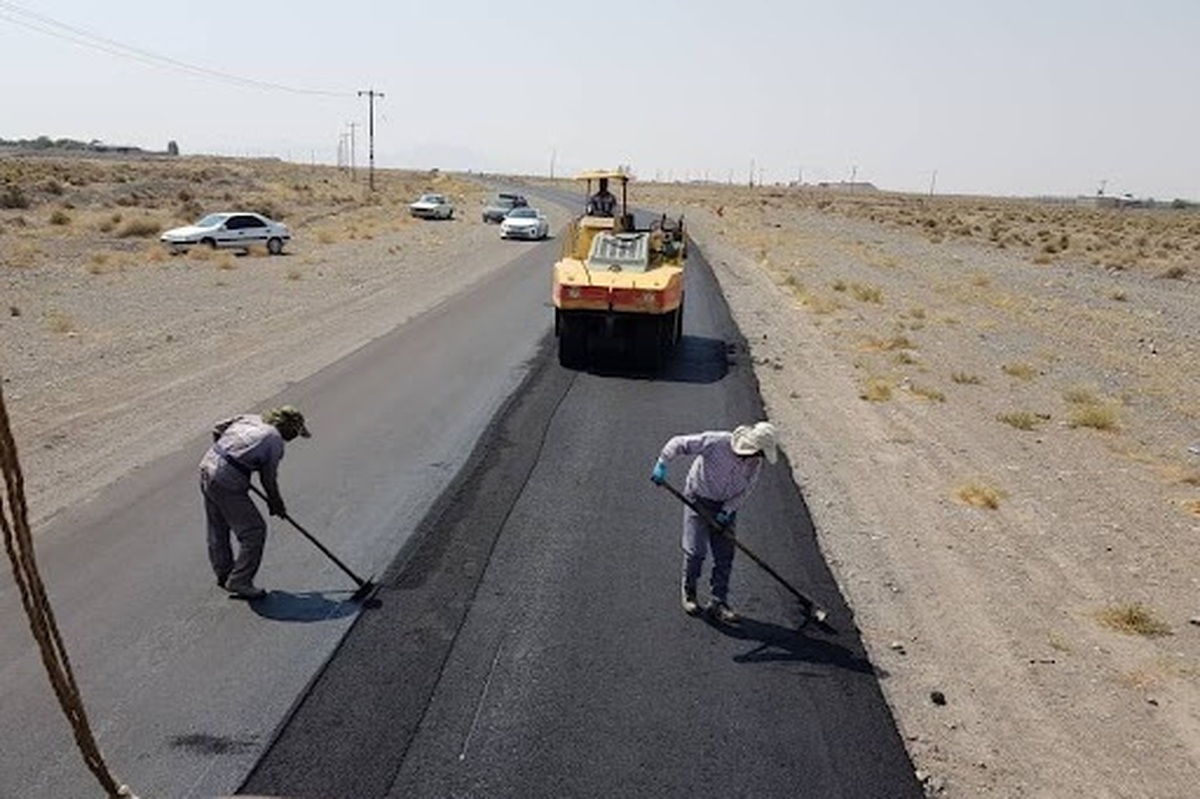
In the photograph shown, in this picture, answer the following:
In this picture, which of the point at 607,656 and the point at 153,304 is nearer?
the point at 607,656

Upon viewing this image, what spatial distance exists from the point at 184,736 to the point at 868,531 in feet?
20.7

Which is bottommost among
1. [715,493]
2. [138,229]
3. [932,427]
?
[138,229]

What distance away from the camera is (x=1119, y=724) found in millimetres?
6383

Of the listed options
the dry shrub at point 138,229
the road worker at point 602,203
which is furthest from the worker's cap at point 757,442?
the dry shrub at point 138,229

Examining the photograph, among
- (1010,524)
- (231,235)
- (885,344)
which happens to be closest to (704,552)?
(1010,524)

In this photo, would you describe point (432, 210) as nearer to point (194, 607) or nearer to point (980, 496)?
point (980, 496)

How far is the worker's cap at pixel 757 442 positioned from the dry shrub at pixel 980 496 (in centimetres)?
453

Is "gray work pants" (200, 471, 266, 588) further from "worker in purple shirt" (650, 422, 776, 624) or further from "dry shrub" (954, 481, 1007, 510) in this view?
"dry shrub" (954, 481, 1007, 510)

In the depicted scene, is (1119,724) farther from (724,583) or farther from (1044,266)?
(1044,266)

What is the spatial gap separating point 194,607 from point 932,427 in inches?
405

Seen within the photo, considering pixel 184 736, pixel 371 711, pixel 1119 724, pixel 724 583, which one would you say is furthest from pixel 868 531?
pixel 184 736

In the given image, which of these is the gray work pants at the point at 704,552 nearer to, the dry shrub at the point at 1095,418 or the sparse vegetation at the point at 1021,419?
the sparse vegetation at the point at 1021,419

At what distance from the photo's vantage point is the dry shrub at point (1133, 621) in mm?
7762

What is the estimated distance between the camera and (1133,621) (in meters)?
7.86
